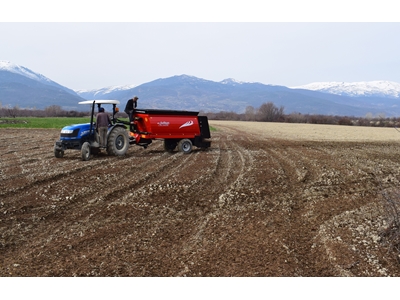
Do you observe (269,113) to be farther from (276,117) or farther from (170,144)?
(170,144)

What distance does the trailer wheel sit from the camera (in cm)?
1509

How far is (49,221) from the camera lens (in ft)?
21.3

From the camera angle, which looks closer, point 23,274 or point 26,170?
point 23,274

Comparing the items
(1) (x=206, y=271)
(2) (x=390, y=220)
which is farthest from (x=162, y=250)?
(2) (x=390, y=220)

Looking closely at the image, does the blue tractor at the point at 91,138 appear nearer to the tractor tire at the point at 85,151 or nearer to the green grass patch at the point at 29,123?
the tractor tire at the point at 85,151

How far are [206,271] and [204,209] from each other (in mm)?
2748

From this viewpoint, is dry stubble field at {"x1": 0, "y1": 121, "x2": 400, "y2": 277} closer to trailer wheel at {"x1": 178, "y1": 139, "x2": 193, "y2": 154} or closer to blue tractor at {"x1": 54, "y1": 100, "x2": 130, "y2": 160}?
blue tractor at {"x1": 54, "y1": 100, "x2": 130, "y2": 160}

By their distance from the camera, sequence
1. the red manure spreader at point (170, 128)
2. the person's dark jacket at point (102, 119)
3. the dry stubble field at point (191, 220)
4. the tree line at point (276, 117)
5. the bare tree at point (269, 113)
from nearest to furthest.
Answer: the dry stubble field at point (191, 220) < the person's dark jacket at point (102, 119) < the red manure spreader at point (170, 128) < the tree line at point (276, 117) < the bare tree at point (269, 113)

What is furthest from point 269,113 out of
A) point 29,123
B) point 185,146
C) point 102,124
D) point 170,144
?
point 102,124

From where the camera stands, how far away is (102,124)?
13062mm

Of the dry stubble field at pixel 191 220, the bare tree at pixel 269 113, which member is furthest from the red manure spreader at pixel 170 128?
the bare tree at pixel 269 113

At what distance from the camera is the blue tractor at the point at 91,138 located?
12805mm

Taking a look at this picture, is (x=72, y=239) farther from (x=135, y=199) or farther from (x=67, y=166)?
(x=67, y=166)

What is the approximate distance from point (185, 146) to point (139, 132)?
2022 mm
